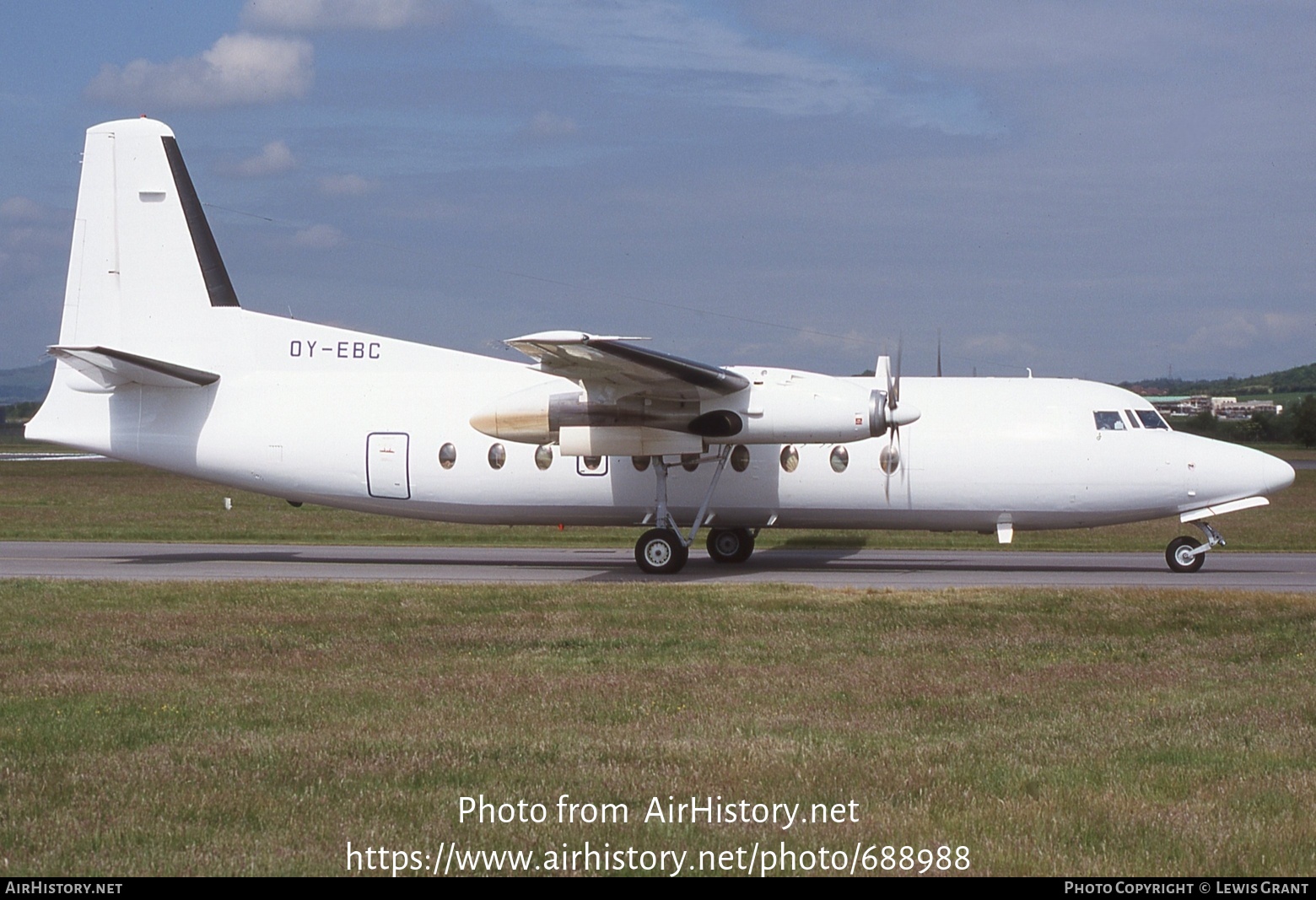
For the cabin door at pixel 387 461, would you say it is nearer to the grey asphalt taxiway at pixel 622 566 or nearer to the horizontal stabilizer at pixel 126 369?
the grey asphalt taxiway at pixel 622 566

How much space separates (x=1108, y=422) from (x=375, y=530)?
1884 centimetres

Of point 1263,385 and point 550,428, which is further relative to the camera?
point 1263,385

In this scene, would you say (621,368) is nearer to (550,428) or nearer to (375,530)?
(550,428)

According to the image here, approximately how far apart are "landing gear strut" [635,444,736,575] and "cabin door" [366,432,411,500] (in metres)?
4.28

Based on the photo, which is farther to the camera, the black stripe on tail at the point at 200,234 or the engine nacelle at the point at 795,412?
the black stripe on tail at the point at 200,234

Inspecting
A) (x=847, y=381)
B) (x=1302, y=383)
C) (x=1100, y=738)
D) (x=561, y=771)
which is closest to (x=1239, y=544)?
(x=847, y=381)

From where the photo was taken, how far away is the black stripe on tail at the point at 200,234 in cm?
2206

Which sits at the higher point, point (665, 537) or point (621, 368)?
point (621, 368)

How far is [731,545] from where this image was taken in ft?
73.3

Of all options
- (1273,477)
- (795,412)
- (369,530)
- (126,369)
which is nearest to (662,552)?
(795,412)

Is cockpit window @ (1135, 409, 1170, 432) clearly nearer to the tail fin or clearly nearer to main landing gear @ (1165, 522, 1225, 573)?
main landing gear @ (1165, 522, 1225, 573)

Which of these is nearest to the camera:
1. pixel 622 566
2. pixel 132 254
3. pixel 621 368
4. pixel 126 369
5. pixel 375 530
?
pixel 621 368

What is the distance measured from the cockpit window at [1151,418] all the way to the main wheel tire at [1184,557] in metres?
1.89

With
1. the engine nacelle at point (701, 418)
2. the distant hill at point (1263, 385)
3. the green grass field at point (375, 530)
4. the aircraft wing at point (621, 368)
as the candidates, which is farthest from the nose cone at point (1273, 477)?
the distant hill at point (1263, 385)
